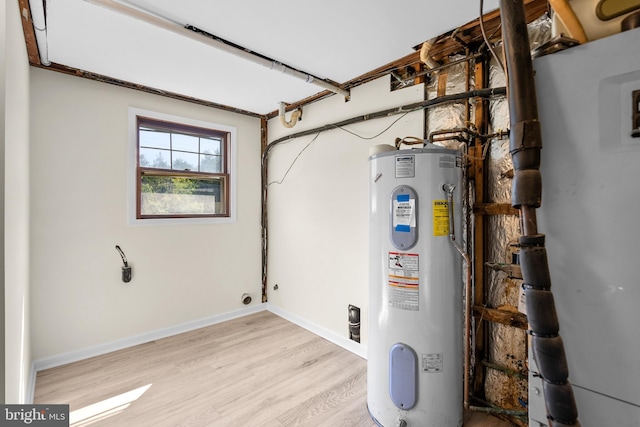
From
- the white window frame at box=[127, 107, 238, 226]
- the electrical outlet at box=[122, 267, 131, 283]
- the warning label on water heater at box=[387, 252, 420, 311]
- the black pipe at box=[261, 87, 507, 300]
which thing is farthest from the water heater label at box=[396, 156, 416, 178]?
the electrical outlet at box=[122, 267, 131, 283]

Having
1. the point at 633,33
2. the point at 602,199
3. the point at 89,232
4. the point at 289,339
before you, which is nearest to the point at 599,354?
the point at 602,199

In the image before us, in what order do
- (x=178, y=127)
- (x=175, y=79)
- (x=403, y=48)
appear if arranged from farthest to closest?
(x=178, y=127) < (x=175, y=79) < (x=403, y=48)

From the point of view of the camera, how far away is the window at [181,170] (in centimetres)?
290

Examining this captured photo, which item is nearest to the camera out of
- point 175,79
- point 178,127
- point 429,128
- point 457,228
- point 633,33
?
point 633,33

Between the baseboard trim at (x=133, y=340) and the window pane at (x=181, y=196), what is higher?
the window pane at (x=181, y=196)

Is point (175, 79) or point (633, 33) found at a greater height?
point (175, 79)

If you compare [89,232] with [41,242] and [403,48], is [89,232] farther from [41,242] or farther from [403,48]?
[403,48]

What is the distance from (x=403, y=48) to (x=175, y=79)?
1.95m

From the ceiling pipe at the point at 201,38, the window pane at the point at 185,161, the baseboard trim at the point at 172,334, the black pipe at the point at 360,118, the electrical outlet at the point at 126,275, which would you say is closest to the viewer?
the ceiling pipe at the point at 201,38

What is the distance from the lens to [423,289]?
1.59m

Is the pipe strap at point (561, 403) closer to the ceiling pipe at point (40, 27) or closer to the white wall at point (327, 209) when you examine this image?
the white wall at point (327, 209)

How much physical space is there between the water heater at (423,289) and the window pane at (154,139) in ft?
8.16

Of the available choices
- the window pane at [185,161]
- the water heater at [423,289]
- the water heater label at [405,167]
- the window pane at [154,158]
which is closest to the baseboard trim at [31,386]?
the window pane at [154,158]

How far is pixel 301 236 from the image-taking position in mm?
3279
